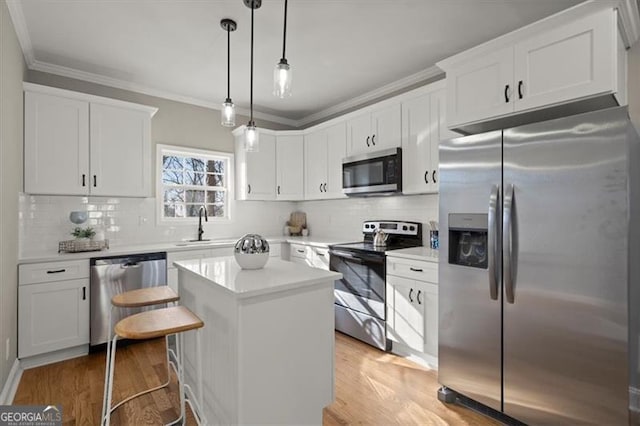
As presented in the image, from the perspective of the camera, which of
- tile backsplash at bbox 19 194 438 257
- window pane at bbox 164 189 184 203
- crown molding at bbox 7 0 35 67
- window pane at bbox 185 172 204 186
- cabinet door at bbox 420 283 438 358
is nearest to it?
crown molding at bbox 7 0 35 67

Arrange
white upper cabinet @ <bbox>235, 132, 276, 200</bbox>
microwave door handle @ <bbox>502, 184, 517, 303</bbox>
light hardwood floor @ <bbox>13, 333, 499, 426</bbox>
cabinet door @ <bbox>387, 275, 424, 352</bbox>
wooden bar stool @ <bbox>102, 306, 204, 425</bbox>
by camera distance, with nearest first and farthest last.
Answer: wooden bar stool @ <bbox>102, 306, 204, 425</bbox> < microwave door handle @ <bbox>502, 184, 517, 303</bbox> < light hardwood floor @ <bbox>13, 333, 499, 426</bbox> < cabinet door @ <bbox>387, 275, 424, 352</bbox> < white upper cabinet @ <bbox>235, 132, 276, 200</bbox>

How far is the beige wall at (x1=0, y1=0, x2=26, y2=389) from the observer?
2168 millimetres

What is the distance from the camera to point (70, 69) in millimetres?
3342

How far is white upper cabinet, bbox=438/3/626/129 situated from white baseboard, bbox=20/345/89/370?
3.73 meters

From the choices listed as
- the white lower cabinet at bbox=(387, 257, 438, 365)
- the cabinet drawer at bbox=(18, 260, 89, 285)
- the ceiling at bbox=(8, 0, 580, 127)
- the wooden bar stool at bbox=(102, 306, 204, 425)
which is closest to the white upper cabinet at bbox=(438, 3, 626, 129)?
the ceiling at bbox=(8, 0, 580, 127)

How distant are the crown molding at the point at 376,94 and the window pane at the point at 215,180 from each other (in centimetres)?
155

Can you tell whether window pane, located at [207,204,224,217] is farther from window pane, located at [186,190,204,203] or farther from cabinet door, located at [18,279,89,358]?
cabinet door, located at [18,279,89,358]

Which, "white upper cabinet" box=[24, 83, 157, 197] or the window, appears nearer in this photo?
"white upper cabinet" box=[24, 83, 157, 197]

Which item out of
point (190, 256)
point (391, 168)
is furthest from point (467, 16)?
point (190, 256)

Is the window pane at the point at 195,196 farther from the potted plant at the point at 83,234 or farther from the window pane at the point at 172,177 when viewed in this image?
the potted plant at the point at 83,234

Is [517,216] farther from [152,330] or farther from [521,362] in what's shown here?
[152,330]

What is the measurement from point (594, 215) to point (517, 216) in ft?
1.13

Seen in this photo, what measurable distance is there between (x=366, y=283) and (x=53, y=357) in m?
2.86

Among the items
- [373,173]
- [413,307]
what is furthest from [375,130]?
[413,307]
